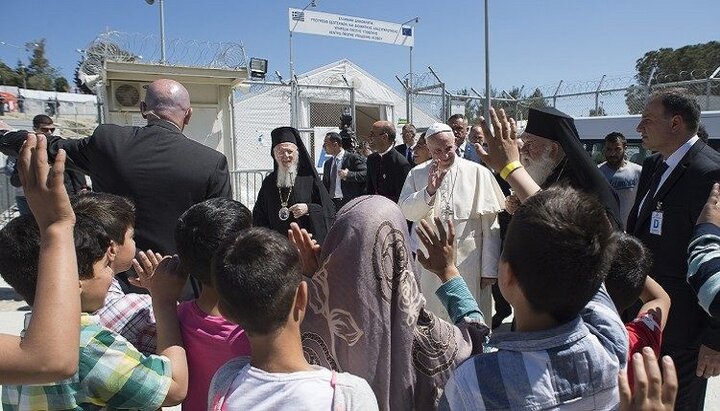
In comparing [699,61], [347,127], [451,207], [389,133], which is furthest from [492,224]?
[699,61]

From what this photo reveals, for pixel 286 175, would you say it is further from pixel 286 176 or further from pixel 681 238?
pixel 681 238

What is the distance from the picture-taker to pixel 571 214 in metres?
1.25

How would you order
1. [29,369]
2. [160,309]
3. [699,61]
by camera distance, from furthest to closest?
[699,61] → [160,309] → [29,369]

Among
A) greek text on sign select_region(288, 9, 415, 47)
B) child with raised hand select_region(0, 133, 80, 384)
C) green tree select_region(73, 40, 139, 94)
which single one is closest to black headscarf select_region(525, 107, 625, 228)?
child with raised hand select_region(0, 133, 80, 384)

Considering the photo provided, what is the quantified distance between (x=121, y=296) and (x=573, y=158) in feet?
6.56

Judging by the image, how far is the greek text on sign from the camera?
18.2m

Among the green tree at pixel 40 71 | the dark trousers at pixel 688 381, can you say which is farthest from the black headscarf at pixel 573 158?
the green tree at pixel 40 71

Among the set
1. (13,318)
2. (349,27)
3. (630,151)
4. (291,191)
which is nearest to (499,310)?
(291,191)

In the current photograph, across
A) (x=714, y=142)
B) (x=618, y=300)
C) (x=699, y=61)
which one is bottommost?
(x=618, y=300)

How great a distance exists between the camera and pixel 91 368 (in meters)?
1.42

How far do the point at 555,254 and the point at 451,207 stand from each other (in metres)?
2.88

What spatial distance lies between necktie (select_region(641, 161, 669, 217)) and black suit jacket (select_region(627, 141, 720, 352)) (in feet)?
0.32

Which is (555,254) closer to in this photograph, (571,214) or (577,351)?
(571,214)

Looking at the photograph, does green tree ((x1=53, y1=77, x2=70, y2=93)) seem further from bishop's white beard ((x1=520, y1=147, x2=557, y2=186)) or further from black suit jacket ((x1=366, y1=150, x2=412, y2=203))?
bishop's white beard ((x1=520, y1=147, x2=557, y2=186))
